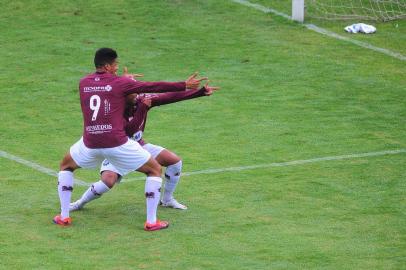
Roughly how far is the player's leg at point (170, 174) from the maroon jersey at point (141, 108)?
12.4 inches

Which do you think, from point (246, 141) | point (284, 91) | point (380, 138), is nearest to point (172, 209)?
point (246, 141)

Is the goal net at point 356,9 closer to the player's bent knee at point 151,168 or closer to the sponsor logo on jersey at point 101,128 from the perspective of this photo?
the player's bent knee at point 151,168

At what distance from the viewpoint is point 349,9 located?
2036cm

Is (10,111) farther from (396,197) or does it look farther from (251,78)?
(396,197)

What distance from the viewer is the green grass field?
32.8 feet

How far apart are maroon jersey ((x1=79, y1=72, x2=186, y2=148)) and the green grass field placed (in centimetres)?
90

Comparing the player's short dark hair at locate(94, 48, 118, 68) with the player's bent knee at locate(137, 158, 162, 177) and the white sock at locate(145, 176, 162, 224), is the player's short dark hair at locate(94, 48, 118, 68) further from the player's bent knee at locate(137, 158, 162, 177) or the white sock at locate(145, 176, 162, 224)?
the white sock at locate(145, 176, 162, 224)

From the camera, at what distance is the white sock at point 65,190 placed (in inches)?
419

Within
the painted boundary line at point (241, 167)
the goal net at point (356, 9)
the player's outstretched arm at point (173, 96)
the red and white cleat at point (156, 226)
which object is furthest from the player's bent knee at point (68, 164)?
the goal net at point (356, 9)

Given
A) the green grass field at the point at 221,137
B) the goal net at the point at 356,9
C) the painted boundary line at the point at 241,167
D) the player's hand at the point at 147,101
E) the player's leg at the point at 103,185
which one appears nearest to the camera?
the green grass field at the point at 221,137

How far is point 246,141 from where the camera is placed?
14133 mm

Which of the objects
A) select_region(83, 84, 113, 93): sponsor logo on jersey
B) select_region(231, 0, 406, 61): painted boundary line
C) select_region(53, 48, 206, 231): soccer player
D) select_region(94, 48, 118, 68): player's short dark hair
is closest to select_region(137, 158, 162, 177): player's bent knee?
select_region(53, 48, 206, 231): soccer player

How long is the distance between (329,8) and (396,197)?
9434 mm

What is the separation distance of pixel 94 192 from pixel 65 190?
0.42m
